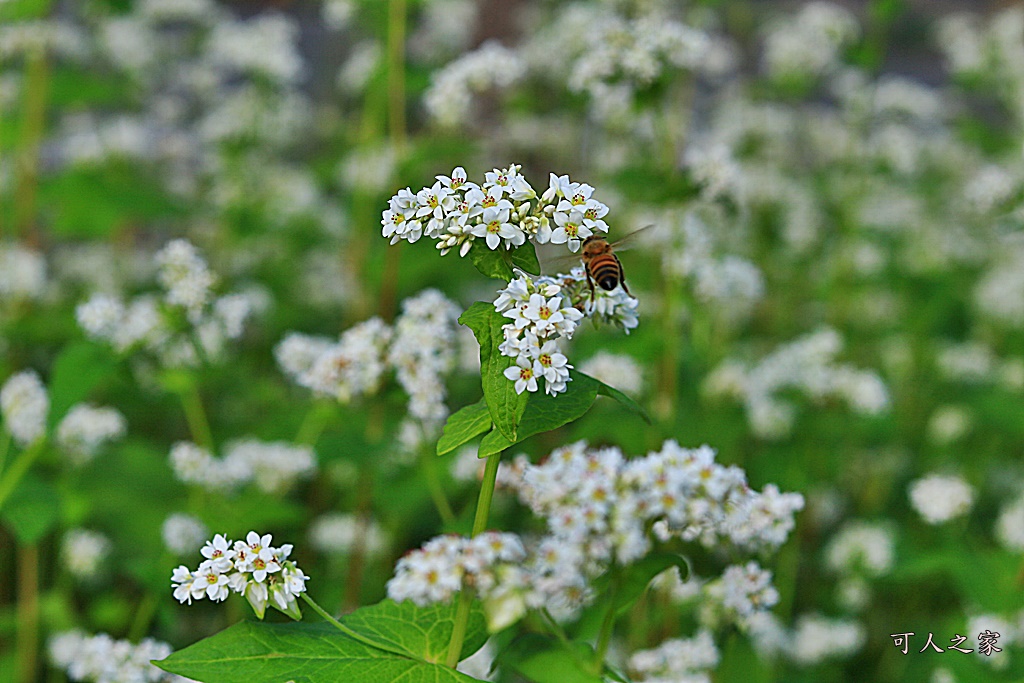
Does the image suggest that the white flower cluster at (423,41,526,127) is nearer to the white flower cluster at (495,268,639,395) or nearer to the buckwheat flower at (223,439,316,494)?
the buckwheat flower at (223,439,316,494)

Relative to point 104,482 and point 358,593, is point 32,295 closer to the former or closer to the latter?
point 104,482

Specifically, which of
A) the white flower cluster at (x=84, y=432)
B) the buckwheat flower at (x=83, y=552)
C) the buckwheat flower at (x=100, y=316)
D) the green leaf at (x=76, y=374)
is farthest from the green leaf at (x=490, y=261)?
the buckwheat flower at (x=83, y=552)

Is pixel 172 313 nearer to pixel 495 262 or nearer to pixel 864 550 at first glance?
pixel 495 262

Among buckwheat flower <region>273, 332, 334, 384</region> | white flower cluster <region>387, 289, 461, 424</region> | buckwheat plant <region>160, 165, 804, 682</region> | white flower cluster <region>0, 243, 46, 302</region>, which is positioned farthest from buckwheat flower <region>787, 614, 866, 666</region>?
white flower cluster <region>0, 243, 46, 302</region>

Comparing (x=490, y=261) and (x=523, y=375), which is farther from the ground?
(x=490, y=261)

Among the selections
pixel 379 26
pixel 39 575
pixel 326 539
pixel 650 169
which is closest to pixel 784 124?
pixel 650 169

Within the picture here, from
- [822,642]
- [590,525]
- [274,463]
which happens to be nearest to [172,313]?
[274,463]

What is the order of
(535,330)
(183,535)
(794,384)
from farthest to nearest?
(794,384), (183,535), (535,330)
